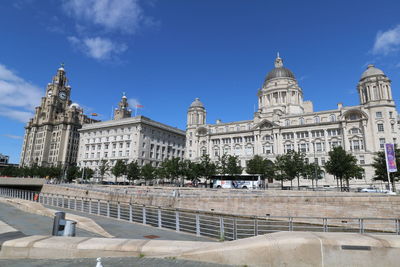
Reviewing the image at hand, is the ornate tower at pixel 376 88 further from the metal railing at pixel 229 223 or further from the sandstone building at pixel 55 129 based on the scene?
the sandstone building at pixel 55 129

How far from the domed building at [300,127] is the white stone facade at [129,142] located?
1248 centimetres

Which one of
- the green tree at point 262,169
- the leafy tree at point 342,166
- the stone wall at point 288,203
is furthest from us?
the green tree at point 262,169

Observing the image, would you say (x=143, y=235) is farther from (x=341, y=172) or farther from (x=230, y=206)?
(x=341, y=172)

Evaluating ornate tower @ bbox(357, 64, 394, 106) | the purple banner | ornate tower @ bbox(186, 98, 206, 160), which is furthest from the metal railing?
ornate tower @ bbox(186, 98, 206, 160)

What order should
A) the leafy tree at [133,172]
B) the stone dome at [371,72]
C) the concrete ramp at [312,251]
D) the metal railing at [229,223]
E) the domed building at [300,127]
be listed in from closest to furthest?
1. the concrete ramp at [312,251]
2. the metal railing at [229,223]
3. the domed building at [300,127]
4. the stone dome at [371,72]
5. the leafy tree at [133,172]

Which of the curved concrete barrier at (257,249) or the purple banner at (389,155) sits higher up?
the purple banner at (389,155)

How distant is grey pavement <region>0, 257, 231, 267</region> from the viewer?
6160 mm

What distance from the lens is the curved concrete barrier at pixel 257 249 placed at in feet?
18.0

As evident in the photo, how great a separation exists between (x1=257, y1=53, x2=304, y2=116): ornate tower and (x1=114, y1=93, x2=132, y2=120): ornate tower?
68.6 meters

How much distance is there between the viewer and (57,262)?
6469 mm

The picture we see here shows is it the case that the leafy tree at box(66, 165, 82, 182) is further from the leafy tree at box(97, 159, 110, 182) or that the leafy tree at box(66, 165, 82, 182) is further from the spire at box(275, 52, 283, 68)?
the spire at box(275, 52, 283, 68)

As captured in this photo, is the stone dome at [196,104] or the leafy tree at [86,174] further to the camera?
the stone dome at [196,104]

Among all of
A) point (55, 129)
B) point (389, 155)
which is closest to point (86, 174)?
point (55, 129)

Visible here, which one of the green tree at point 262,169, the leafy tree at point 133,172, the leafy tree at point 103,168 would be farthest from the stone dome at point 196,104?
the green tree at point 262,169
